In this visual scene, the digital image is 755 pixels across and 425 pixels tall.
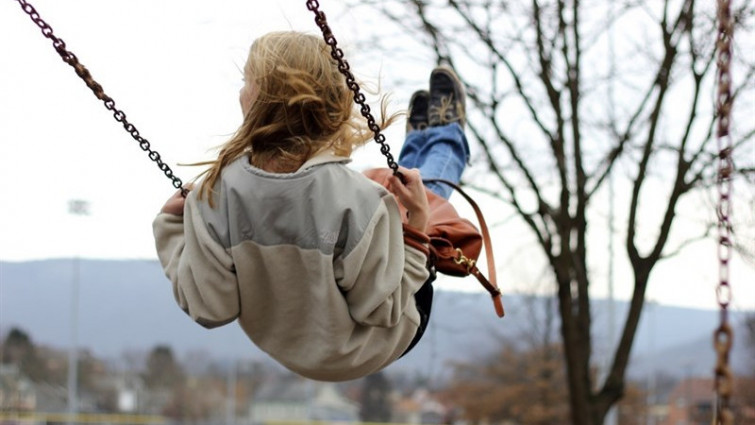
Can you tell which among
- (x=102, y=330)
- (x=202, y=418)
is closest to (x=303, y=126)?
(x=102, y=330)

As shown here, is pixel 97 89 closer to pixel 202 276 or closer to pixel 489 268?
pixel 202 276

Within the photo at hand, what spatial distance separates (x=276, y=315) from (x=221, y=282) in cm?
18

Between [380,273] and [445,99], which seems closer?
[380,273]

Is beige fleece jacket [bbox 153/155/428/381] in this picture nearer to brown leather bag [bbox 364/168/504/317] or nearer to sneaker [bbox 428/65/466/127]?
brown leather bag [bbox 364/168/504/317]

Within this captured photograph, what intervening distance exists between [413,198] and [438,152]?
993 millimetres

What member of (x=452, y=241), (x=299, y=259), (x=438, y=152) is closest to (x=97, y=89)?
(x=299, y=259)

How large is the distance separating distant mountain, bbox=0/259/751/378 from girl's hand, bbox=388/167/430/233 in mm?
15232

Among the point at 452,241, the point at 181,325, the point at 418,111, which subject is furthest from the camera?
the point at 181,325

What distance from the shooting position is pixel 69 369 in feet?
86.3

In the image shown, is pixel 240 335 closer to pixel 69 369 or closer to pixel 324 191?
pixel 69 369

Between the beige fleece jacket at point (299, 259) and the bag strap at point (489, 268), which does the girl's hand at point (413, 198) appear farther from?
the bag strap at point (489, 268)

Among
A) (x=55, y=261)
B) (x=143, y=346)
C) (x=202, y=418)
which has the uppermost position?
(x=55, y=261)

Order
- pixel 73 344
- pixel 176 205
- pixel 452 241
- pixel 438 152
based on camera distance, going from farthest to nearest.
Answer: pixel 73 344 → pixel 438 152 → pixel 452 241 → pixel 176 205

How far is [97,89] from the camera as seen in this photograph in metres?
2.78
